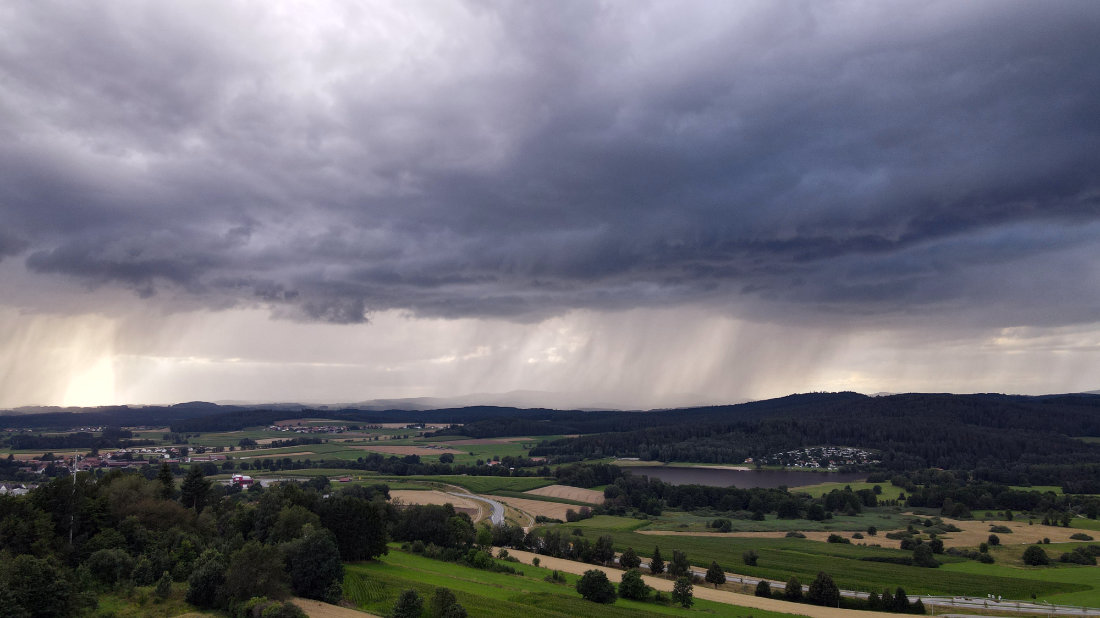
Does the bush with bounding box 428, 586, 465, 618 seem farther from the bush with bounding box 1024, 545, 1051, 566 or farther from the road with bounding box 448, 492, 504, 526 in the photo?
the bush with bounding box 1024, 545, 1051, 566

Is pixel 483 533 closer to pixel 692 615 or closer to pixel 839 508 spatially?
pixel 692 615

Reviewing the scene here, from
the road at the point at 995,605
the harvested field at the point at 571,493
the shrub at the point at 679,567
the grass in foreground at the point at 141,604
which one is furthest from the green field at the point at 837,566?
the grass in foreground at the point at 141,604

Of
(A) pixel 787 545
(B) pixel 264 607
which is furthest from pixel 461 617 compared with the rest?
(A) pixel 787 545

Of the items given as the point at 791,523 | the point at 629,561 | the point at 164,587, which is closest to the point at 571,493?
the point at 791,523

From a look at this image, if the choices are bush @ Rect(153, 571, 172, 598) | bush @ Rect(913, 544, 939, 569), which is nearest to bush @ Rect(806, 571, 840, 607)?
bush @ Rect(913, 544, 939, 569)

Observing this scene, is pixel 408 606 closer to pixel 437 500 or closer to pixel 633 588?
pixel 633 588

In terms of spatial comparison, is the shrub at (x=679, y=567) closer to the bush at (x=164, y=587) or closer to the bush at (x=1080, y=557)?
the bush at (x=1080, y=557)
